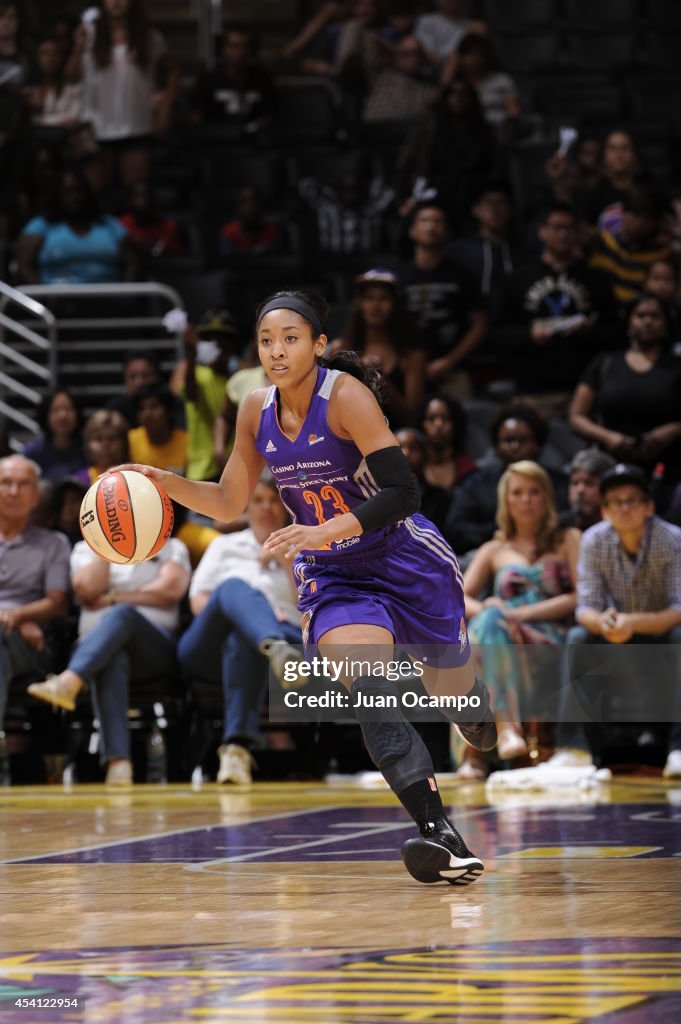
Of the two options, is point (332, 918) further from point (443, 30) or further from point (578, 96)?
point (443, 30)

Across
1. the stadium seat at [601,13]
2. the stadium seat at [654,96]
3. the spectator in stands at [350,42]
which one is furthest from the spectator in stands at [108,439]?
the stadium seat at [601,13]

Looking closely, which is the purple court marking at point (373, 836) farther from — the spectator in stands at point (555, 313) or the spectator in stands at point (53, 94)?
the spectator in stands at point (53, 94)

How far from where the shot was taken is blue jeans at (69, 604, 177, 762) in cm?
797

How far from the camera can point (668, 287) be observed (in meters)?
9.95

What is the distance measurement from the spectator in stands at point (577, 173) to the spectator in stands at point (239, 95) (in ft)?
8.10

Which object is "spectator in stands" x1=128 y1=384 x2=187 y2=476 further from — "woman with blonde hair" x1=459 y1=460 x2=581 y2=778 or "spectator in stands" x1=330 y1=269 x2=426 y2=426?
"woman with blonde hair" x1=459 y1=460 x2=581 y2=778

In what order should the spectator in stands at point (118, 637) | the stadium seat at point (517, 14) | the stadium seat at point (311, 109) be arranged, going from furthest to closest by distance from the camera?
the stadium seat at point (517, 14)
the stadium seat at point (311, 109)
the spectator in stands at point (118, 637)

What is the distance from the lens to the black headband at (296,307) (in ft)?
15.6

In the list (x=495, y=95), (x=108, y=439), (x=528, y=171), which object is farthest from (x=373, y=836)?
(x=495, y=95)

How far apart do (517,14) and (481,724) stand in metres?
10.7

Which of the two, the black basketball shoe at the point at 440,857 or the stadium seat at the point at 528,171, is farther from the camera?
the stadium seat at the point at 528,171

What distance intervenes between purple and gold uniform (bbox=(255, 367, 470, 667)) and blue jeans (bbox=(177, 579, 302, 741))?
9.75 feet

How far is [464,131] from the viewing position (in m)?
12.4

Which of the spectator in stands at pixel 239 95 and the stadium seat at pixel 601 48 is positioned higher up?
the stadium seat at pixel 601 48
